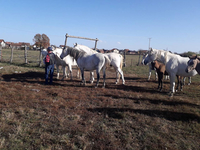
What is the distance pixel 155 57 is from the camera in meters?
7.08

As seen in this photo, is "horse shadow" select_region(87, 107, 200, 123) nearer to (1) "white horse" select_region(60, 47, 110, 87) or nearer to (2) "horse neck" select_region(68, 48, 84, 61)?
(1) "white horse" select_region(60, 47, 110, 87)

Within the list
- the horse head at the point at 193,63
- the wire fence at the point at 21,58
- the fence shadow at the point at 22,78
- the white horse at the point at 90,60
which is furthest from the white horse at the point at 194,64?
the wire fence at the point at 21,58

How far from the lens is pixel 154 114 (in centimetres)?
454

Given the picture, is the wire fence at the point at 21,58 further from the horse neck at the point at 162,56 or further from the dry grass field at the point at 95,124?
the horse neck at the point at 162,56

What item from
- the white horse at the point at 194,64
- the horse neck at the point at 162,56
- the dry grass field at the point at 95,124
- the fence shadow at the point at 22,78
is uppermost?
the horse neck at the point at 162,56

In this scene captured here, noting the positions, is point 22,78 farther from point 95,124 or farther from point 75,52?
point 95,124

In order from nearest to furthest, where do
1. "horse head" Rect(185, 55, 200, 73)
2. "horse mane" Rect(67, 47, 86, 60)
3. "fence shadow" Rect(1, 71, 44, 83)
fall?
1. "horse head" Rect(185, 55, 200, 73)
2. "horse mane" Rect(67, 47, 86, 60)
3. "fence shadow" Rect(1, 71, 44, 83)

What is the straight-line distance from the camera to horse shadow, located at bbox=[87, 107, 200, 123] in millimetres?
4309

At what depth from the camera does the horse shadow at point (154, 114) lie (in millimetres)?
4309

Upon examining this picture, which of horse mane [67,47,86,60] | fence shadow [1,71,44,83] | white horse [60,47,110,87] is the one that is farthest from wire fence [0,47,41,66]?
white horse [60,47,110,87]

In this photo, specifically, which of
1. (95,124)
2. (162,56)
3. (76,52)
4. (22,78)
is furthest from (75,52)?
(95,124)

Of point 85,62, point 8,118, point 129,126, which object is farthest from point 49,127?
point 85,62

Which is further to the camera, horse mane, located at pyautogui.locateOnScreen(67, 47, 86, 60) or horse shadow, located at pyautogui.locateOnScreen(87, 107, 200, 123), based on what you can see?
horse mane, located at pyautogui.locateOnScreen(67, 47, 86, 60)

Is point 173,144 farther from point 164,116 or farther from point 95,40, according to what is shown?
point 95,40
